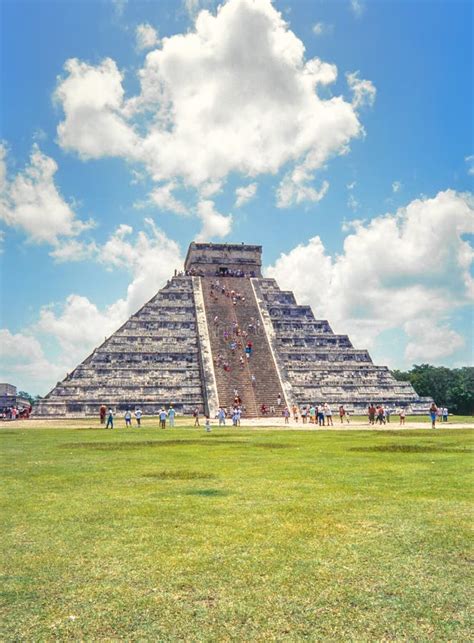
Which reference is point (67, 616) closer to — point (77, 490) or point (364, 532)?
point (364, 532)

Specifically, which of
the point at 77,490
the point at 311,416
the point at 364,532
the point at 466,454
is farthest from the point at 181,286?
the point at 364,532

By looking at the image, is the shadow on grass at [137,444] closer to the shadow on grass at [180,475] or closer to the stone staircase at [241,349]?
the shadow on grass at [180,475]

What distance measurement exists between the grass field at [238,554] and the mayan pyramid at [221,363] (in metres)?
24.1

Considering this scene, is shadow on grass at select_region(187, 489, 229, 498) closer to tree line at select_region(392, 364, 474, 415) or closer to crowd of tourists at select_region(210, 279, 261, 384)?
crowd of tourists at select_region(210, 279, 261, 384)

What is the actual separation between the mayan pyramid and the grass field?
24073 millimetres

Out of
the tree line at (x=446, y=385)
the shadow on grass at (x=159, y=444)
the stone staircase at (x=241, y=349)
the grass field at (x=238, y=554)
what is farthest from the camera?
the tree line at (x=446, y=385)

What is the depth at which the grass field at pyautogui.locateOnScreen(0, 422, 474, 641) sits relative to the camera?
387 centimetres

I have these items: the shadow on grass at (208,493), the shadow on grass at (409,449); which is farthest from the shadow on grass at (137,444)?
the shadow on grass at (208,493)

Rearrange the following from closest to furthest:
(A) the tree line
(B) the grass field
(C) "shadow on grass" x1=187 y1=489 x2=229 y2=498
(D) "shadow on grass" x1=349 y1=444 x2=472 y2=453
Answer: (B) the grass field → (C) "shadow on grass" x1=187 y1=489 x2=229 y2=498 → (D) "shadow on grass" x1=349 y1=444 x2=472 y2=453 → (A) the tree line

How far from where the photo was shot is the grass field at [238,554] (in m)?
3.87

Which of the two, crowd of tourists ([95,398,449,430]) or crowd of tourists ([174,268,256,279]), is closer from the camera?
crowd of tourists ([95,398,449,430])

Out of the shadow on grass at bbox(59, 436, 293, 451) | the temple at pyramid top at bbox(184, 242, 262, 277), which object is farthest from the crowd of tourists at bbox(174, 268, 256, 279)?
the shadow on grass at bbox(59, 436, 293, 451)

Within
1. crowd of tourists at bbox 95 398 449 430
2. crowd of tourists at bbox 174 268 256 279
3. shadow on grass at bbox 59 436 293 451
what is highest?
crowd of tourists at bbox 174 268 256 279

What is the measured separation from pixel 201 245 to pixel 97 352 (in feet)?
57.2
